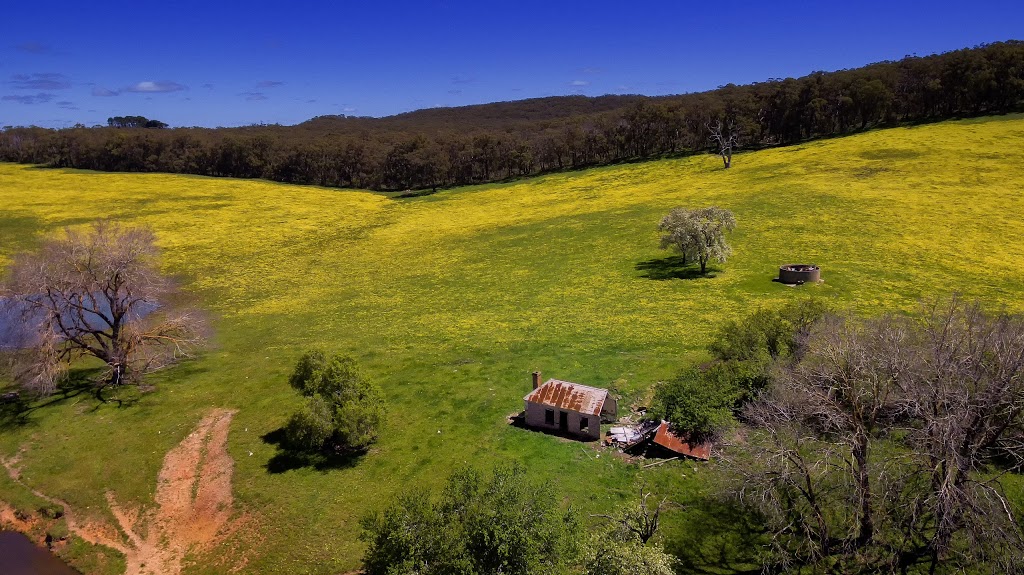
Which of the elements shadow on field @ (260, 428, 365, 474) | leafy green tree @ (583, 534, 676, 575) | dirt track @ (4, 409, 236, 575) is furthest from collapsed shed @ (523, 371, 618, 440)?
dirt track @ (4, 409, 236, 575)

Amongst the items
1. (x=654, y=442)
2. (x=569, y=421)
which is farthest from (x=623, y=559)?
(x=569, y=421)

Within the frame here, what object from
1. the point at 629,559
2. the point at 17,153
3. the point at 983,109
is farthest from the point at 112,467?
the point at 17,153

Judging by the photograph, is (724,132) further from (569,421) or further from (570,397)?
(569,421)

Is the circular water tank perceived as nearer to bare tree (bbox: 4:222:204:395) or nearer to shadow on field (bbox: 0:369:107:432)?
bare tree (bbox: 4:222:204:395)

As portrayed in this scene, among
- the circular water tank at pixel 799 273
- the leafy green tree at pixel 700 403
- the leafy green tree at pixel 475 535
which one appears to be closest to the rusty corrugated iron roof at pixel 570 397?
the leafy green tree at pixel 700 403

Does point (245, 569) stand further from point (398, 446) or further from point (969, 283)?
point (969, 283)

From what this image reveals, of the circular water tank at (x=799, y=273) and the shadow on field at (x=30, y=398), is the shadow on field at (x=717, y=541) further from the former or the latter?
the shadow on field at (x=30, y=398)

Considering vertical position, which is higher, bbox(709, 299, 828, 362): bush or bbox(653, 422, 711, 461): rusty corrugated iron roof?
bbox(709, 299, 828, 362): bush

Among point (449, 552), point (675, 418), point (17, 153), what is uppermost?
point (17, 153)
